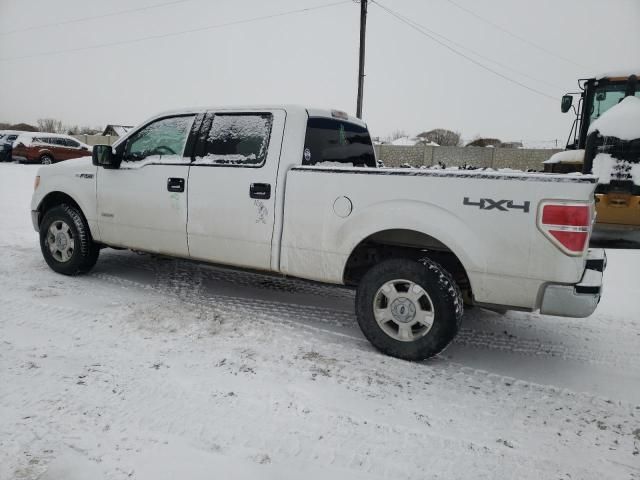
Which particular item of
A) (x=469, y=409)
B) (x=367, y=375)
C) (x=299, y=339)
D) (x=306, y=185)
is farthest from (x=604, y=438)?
(x=306, y=185)

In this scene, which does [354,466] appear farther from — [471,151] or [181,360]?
[471,151]

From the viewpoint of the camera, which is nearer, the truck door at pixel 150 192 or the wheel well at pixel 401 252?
the wheel well at pixel 401 252

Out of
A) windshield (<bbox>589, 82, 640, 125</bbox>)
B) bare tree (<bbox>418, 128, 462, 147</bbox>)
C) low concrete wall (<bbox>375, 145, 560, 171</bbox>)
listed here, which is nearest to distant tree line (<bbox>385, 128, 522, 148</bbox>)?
bare tree (<bbox>418, 128, 462, 147</bbox>)

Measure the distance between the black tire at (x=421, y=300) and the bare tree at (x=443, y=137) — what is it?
167 feet

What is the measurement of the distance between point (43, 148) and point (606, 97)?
23067mm

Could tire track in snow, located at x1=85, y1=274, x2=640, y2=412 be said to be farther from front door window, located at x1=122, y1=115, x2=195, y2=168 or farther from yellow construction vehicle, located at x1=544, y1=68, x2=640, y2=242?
yellow construction vehicle, located at x1=544, y1=68, x2=640, y2=242

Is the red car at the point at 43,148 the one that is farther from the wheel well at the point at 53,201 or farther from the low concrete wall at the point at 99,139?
the wheel well at the point at 53,201

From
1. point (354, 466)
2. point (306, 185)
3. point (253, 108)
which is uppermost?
point (253, 108)

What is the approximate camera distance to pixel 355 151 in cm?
486

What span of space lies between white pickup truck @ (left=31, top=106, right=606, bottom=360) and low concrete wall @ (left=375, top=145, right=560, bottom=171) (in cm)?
2393

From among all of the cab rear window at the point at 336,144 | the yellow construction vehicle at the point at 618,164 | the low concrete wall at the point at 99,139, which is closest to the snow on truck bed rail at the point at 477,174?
the cab rear window at the point at 336,144

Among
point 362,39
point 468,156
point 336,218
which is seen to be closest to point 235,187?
point 336,218

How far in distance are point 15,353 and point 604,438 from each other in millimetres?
3820

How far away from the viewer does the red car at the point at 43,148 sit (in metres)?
22.2
